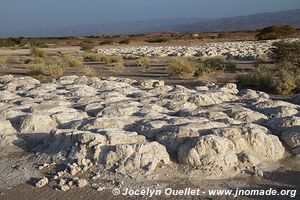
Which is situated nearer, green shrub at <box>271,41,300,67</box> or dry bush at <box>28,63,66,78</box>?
dry bush at <box>28,63,66,78</box>

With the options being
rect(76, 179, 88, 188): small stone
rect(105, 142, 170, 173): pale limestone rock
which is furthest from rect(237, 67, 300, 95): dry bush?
rect(76, 179, 88, 188): small stone

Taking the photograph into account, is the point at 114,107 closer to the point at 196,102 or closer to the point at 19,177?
the point at 196,102

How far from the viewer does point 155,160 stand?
8.38 m

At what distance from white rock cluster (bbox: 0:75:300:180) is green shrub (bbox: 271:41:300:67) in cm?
1090

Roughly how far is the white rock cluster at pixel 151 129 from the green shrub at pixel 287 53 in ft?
35.7

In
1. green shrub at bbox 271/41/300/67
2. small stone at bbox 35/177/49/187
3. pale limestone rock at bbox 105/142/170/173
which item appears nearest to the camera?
small stone at bbox 35/177/49/187

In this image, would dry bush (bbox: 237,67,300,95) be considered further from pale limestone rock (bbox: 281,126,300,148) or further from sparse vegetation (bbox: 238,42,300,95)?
pale limestone rock (bbox: 281,126,300,148)

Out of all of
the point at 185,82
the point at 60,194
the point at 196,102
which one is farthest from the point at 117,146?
the point at 185,82

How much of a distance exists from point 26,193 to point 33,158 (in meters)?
1.47

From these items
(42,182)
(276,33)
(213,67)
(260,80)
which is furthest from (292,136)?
(276,33)

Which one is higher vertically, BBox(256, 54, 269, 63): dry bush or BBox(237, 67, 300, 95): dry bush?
BBox(237, 67, 300, 95): dry bush

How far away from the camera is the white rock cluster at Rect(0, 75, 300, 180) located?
842cm

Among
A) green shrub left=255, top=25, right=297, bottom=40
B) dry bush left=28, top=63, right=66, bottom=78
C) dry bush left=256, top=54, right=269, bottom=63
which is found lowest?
green shrub left=255, top=25, right=297, bottom=40

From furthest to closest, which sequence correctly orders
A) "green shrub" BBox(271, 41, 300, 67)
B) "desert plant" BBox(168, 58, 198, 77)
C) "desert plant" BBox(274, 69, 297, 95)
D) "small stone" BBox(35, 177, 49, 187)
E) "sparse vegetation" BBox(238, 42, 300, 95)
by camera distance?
"green shrub" BBox(271, 41, 300, 67) < "desert plant" BBox(168, 58, 198, 77) < "sparse vegetation" BBox(238, 42, 300, 95) < "desert plant" BBox(274, 69, 297, 95) < "small stone" BBox(35, 177, 49, 187)
